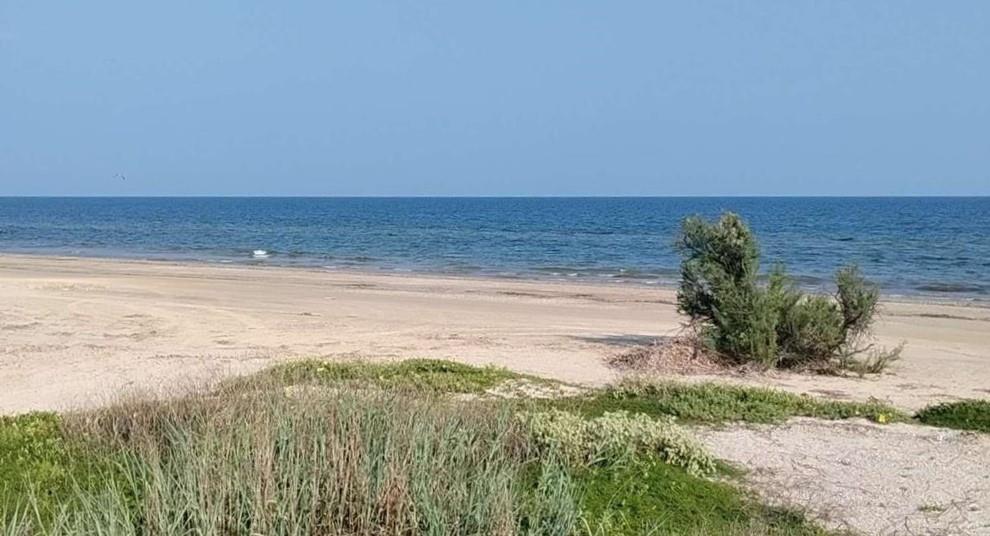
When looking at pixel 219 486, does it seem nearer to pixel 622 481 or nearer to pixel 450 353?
pixel 622 481

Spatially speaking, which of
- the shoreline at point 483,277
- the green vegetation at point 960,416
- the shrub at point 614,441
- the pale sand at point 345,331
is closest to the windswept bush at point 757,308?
the pale sand at point 345,331

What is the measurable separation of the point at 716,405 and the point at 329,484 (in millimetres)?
5242

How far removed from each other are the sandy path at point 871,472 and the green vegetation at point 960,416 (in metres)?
0.31

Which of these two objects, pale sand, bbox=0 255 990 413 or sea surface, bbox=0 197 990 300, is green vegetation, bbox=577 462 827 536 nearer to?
pale sand, bbox=0 255 990 413

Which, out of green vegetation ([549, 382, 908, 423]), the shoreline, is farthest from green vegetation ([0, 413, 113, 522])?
the shoreline

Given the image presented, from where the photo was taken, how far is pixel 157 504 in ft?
17.1

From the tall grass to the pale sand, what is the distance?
3.66m

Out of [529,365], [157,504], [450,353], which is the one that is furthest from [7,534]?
[450,353]

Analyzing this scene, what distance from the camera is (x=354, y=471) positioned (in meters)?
5.73

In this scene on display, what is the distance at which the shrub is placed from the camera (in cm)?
760

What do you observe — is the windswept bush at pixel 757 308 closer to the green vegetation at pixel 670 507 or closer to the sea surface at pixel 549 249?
the green vegetation at pixel 670 507

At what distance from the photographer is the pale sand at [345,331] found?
497 inches

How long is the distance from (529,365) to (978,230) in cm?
6664

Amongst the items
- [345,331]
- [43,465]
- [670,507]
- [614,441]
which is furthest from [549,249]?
[670,507]
